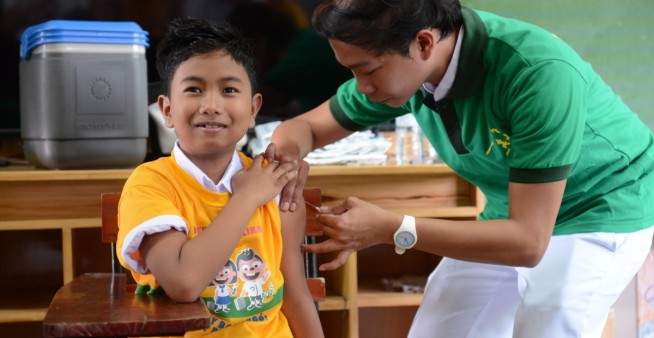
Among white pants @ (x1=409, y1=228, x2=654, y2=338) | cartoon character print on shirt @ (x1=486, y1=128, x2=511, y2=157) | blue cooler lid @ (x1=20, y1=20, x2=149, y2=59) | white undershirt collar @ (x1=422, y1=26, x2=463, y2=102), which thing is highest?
blue cooler lid @ (x1=20, y1=20, x2=149, y2=59)

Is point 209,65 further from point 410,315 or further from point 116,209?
point 410,315

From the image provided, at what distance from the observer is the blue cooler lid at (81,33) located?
100.0 inches

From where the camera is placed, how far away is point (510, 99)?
1.60m

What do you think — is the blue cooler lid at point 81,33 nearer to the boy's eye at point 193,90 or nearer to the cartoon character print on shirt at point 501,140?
the boy's eye at point 193,90

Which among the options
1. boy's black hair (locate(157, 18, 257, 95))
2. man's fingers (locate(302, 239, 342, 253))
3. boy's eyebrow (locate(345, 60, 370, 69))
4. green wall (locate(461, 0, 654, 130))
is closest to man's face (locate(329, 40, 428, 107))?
boy's eyebrow (locate(345, 60, 370, 69))

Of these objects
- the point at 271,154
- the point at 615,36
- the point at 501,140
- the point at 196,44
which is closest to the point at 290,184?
the point at 271,154

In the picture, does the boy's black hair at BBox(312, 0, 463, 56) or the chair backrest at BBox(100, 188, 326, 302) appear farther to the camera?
the chair backrest at BBox(100, 188, 326, 302)

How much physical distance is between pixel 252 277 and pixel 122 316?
1.01 feet

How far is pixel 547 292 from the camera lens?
5.43 feet

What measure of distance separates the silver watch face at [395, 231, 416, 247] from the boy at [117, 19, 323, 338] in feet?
0.70

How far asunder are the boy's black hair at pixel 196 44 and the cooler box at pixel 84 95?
100 cm

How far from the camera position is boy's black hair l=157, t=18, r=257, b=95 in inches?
61.6

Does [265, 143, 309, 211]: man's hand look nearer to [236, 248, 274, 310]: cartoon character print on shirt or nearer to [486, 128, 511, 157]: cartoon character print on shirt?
[236, 248, 274, 310]: cartoon character print on shirt

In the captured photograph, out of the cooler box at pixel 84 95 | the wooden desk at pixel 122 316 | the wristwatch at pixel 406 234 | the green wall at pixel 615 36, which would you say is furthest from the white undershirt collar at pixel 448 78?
the green wall at pixel 615 36
